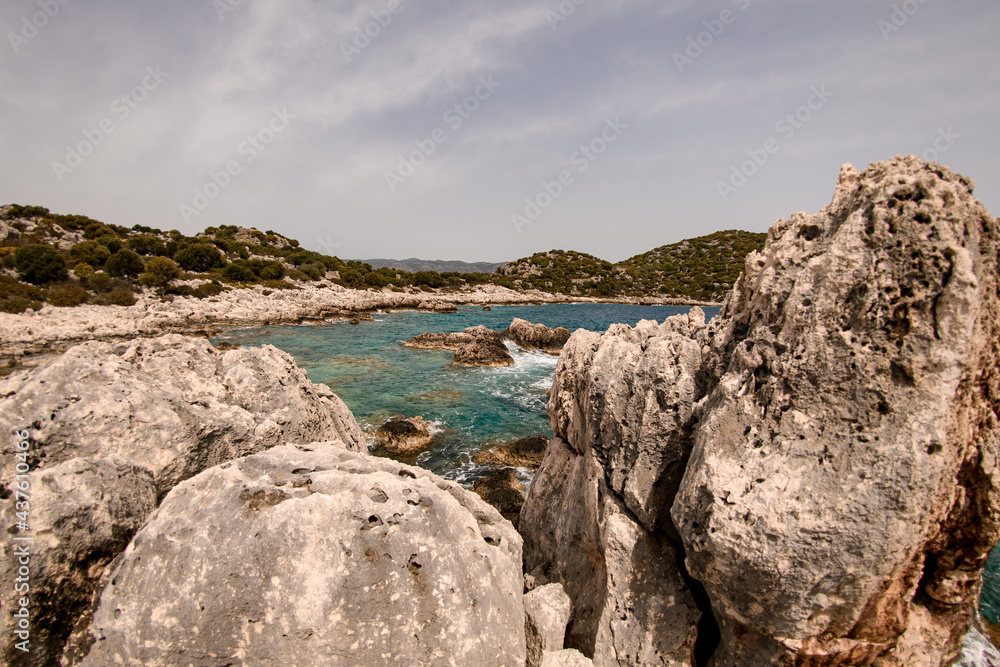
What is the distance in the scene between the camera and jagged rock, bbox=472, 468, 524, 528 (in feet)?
34.0

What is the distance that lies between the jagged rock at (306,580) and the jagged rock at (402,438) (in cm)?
1007

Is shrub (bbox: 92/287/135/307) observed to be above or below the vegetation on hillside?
below

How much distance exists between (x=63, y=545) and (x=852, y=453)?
6778mm

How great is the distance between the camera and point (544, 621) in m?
4.85

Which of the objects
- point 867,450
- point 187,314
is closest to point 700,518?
point 867,450

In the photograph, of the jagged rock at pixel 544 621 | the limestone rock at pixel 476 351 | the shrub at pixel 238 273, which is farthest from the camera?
the shrub at pixel 238 273

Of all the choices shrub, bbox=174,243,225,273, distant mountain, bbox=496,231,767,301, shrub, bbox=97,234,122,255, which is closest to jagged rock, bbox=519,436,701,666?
shrub, bbox=97,234,122,255

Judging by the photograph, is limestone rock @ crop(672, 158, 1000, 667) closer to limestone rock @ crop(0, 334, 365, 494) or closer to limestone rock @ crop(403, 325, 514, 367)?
limestone rock @ crop(0, 334, 365, 494)

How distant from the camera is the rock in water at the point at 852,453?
335 cm

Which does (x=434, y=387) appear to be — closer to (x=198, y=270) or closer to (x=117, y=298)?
(x=117, y=298)

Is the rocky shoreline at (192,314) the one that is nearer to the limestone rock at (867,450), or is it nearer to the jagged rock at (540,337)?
the jagged rock at (540,337)

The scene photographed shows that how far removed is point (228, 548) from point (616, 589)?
4233 millimetres

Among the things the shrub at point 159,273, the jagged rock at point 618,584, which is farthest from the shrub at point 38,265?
the jagged rock at point 618,584

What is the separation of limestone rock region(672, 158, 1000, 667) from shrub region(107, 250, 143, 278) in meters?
54.7
